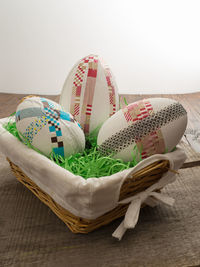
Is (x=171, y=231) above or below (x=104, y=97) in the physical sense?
below

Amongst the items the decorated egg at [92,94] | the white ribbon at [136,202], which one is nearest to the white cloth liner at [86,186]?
the white ribbon at [136,202]

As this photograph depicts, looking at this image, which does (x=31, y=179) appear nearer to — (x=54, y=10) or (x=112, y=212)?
(x=112, y=212)

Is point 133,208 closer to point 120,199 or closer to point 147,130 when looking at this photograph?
point 120,199

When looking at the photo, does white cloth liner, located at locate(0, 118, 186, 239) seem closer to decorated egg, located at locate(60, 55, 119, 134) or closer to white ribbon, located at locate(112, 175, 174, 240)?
white ribbon, located at locate(112, 175, 174, 240)

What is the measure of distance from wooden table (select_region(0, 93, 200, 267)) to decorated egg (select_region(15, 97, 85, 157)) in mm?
146

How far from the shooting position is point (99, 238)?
2.05ft

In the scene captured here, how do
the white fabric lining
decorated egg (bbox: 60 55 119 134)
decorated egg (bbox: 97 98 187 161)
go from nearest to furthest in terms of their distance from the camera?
the white fabric lining → decorated egg (bbox: 97 98 187 161) → decorated egg (bbox: 60 55 119 134)

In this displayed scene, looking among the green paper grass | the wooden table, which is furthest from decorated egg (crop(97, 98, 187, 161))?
the wooden table

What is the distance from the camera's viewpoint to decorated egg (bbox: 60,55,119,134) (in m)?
0.84

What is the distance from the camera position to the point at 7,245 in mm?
613

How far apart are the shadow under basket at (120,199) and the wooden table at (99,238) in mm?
23

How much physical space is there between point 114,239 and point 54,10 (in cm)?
186

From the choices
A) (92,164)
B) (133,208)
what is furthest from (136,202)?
(92,164)

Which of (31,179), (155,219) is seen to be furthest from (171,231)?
(31,179)
